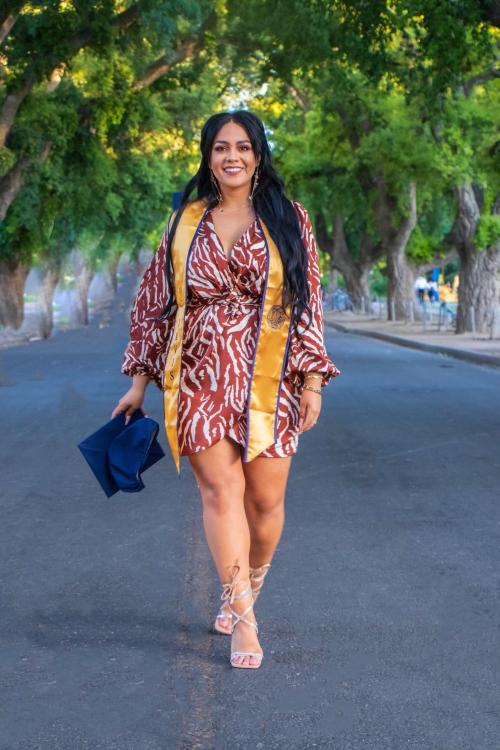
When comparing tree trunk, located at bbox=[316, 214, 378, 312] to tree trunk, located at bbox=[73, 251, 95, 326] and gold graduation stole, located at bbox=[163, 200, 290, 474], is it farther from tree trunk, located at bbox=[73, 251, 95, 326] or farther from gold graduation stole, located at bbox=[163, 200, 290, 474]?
gold graduation stole, located at bbox=[163, 200, 290, 474]

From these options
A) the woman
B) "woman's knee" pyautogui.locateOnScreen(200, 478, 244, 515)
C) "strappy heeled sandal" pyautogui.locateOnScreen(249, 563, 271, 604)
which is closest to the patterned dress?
the woman

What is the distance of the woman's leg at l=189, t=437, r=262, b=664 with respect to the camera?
450 cm

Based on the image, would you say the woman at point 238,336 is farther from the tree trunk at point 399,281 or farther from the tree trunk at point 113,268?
the tree trunk at point 113,268

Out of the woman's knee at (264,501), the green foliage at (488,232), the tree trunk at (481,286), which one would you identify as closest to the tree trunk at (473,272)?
the tree trunk at (481,286)

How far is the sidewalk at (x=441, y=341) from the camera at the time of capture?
936 inches

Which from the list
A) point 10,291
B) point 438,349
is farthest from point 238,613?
point 10,291

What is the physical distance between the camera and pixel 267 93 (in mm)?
40969

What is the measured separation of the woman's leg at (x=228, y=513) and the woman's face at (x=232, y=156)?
0.92m

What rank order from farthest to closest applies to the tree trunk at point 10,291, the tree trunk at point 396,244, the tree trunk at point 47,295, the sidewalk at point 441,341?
the tree trunk at point 396,244 < the tree trunk at point 47,295 < the tree trunk at point 10,291 < the sidewalk at point 441,341

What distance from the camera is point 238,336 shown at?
4508mm

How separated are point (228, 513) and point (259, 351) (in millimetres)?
577

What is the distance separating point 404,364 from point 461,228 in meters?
11.6

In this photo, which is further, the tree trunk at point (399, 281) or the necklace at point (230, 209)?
the tree trunk at point (399, 281)

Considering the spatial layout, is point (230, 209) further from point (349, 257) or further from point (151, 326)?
point (349, 257)
